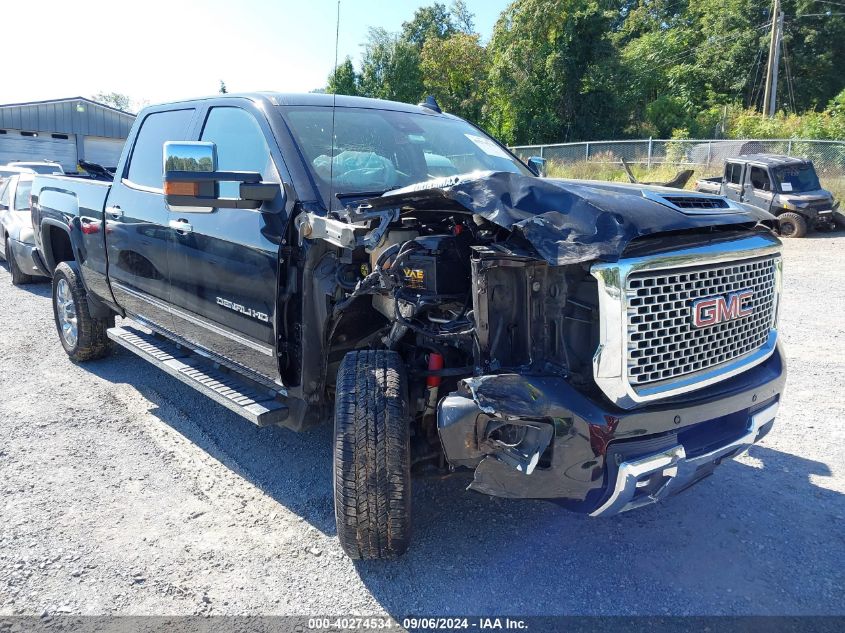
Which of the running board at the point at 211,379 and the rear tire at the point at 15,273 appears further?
the rear tire at the point at 15,273

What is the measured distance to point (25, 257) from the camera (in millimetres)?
9305

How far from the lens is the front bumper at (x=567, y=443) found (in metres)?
2.38

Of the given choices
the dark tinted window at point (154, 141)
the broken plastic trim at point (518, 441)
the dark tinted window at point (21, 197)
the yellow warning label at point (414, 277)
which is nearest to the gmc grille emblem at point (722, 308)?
the broken plastic trim at point (518, 441)

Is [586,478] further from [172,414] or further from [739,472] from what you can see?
[172,414]

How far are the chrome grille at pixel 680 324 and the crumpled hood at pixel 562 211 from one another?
18 centimetres

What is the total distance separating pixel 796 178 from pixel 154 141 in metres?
15.3

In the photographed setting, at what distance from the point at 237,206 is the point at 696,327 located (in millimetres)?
2231

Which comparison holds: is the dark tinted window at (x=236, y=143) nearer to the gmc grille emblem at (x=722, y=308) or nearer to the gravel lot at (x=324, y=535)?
the gravel lot at (x=324, y=535)

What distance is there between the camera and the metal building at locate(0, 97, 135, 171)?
30.6 meters

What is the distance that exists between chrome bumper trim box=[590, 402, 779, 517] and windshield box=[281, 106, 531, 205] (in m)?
1.88

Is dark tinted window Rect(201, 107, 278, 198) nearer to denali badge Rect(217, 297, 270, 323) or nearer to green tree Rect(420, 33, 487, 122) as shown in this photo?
denali badge Rect(217, 297, 270, 323)

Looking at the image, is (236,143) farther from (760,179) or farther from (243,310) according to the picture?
(760,179)

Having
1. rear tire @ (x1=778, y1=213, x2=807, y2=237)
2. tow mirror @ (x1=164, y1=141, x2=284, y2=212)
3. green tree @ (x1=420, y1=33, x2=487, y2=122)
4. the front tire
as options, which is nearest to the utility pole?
rear tire @ (x1=778, y1=213, x2=807, y2=237)

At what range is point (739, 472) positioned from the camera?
12.7 feet
